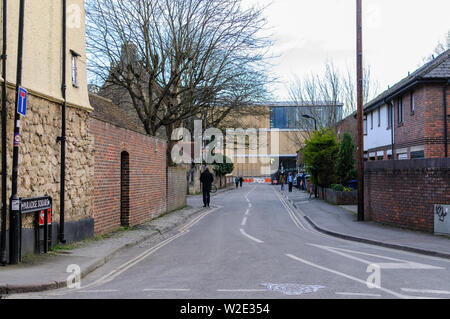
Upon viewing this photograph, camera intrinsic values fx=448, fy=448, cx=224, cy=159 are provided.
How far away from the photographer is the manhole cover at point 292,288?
6.11 metres

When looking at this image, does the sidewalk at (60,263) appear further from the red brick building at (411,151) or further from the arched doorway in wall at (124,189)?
the red brick building at (411,151)

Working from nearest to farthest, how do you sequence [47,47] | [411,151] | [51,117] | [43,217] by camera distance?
[43,217] < [51,117] < [47,47] < [411,151]

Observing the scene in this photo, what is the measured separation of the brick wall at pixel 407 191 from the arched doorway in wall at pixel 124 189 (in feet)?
28.3

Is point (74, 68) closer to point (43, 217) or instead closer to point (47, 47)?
point (47, 47)

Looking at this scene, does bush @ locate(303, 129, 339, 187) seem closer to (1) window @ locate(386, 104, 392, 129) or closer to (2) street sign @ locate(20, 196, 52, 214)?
(1) window @ locate(386, 104, 392, 129)

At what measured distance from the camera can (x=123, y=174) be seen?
14.2 metres

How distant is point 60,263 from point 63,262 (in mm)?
111

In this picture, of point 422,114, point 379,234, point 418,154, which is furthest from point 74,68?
point 418,154

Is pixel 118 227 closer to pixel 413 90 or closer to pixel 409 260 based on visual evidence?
pixel 409 260

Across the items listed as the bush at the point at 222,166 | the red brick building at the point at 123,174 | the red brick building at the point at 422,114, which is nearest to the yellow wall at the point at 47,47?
the red brick building at the point at 123,174

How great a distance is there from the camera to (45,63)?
31.6 ft
